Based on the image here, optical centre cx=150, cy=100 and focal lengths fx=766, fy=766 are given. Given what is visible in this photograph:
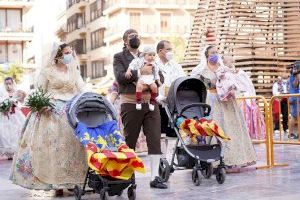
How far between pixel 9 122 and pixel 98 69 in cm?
6188

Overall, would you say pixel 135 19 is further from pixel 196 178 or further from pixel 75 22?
pixel 196 178

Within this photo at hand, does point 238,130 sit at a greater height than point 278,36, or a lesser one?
lesser

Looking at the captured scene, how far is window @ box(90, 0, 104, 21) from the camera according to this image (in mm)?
77775

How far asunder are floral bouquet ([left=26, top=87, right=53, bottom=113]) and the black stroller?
0.38 m

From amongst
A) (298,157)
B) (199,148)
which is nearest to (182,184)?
(199,148)

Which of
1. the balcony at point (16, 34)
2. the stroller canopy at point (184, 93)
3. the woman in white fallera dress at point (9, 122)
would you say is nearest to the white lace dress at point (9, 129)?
the woman in white fallera dress at point (9, 122)

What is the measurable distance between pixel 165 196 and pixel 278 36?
1734 cm

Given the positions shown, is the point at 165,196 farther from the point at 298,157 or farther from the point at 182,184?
the point at 298,157

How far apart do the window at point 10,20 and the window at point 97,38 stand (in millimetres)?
8770

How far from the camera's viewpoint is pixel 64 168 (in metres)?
9.22

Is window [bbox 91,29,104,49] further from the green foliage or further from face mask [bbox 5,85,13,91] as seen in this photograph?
face mask [bbox 5,85,13,91]

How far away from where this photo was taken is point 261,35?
25609 mm

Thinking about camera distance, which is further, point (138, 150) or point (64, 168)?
point (138, 150)

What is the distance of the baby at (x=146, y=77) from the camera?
9578 millimetres
